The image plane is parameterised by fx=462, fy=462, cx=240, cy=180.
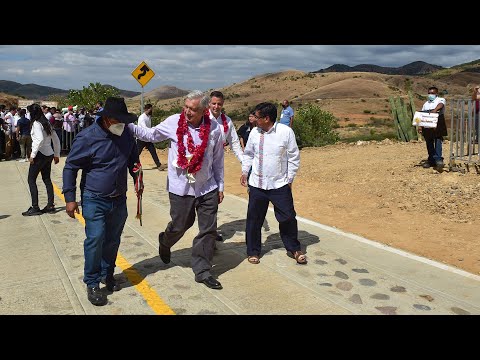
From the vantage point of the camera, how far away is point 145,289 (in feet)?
15.1

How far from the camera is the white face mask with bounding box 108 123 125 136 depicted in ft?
13.7

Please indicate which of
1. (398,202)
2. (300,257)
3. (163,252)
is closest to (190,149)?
(163,252)

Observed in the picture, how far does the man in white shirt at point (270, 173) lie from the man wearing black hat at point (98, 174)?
165 centimetres

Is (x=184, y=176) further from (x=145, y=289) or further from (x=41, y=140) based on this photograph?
(x=41, y=140)

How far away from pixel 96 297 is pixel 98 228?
62 centimetres

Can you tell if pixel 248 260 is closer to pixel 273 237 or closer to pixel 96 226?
pixel 273 237

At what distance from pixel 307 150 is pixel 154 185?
286 inches

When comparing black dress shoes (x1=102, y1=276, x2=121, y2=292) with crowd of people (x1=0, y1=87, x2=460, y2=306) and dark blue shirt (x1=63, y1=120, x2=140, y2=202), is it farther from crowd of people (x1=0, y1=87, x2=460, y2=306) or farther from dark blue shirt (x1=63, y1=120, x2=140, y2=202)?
dark blue shirt (x1=63, y1=120, x2=140, y2=202)

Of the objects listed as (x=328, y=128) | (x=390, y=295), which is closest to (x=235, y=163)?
(x=328, y=128)

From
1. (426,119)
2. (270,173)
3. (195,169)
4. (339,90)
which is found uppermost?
(339,90)

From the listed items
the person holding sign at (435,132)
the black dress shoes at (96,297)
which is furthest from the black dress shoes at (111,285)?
the person holding sign at (435,132)

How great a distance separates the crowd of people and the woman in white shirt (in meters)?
3.66

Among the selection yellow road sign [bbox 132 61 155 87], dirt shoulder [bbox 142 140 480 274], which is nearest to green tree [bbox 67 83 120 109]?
yellow road sign [bbox 132 61 155 87]

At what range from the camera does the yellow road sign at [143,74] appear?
1362 centimetres
